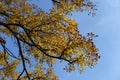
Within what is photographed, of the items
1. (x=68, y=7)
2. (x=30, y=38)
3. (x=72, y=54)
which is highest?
(x=68, y=7)

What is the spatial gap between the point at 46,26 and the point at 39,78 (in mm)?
2898

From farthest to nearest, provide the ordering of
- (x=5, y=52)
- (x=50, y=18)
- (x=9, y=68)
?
(x=9, y=68), (x=5, y=52), (x=50, y=18)

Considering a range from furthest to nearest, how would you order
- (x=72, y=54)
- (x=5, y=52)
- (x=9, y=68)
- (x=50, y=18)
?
(x=9, y=68) < (x=5, y=52) < (x=50, y=18) < (x=72, y=54)

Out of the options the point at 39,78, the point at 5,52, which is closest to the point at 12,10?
the point at 5,52

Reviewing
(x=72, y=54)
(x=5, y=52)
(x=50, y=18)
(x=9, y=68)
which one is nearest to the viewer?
(x=72, y=54)

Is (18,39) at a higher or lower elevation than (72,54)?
higher

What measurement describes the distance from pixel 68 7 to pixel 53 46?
A: 1854 mm

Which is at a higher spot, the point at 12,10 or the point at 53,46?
the point at 12,10

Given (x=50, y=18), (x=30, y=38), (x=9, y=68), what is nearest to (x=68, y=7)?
(x=50, y=18)

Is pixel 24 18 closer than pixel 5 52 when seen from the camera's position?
Yes

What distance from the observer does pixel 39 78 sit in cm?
1884

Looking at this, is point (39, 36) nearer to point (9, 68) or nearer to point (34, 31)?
point (34, 31)

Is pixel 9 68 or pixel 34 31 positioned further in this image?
pixel 9 68

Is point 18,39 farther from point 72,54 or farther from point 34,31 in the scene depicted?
point 72,54
